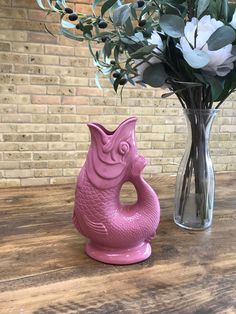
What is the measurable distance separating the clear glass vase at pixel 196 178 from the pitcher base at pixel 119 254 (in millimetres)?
215

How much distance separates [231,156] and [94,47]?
152 cm

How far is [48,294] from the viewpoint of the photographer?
2.06 feet

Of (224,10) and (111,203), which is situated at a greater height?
(224,10)

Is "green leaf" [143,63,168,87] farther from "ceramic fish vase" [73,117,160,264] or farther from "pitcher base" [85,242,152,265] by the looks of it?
"pitcher base" [85,242,152,265]

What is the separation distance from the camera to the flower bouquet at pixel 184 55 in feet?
2.28

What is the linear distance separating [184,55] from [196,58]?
3 cm

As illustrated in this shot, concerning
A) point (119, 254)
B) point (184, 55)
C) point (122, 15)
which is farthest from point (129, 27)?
point (119, 254)

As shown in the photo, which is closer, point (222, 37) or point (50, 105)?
point (222, 37)

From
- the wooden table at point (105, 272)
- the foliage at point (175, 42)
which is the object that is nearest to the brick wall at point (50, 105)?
the wooden table at point (105, 272)

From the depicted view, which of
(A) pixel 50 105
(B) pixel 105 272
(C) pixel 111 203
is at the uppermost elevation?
(A) pixel 50 105

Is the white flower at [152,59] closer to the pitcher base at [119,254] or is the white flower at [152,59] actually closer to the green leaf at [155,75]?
the green leaf at [155,75]

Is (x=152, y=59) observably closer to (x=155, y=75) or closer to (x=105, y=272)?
(x=155, y=75)

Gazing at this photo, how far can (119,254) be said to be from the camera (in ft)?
2.46

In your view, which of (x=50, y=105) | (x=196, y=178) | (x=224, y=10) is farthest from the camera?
(x=50, y=105)
